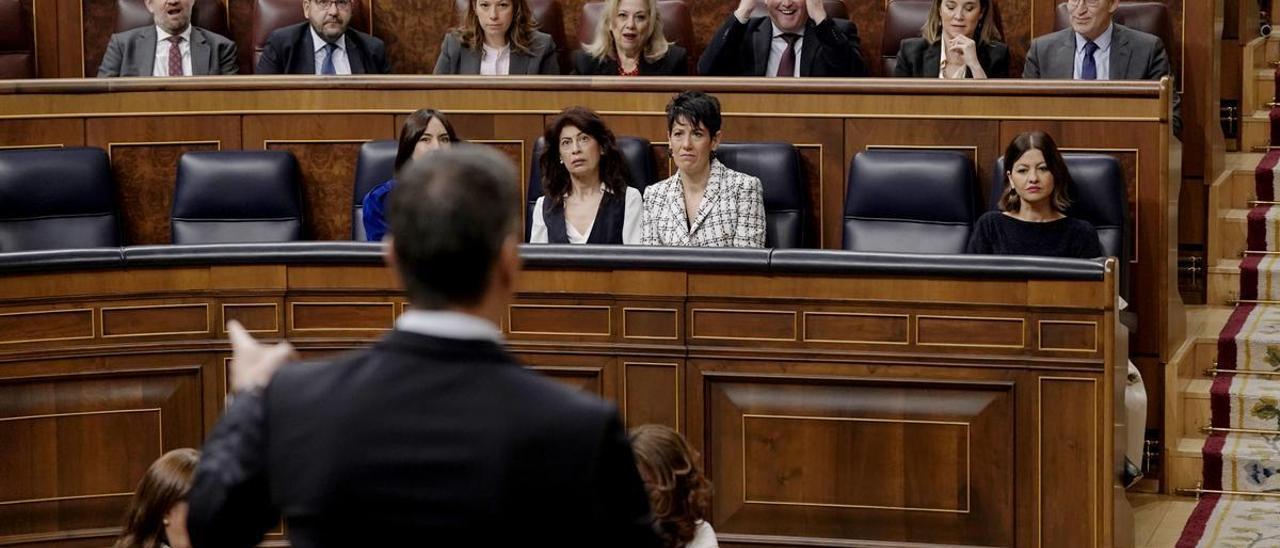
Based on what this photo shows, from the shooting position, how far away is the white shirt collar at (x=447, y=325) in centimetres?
128

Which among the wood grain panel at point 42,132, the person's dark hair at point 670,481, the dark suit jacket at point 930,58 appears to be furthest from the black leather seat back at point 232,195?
the person's dark hair at point 670,481

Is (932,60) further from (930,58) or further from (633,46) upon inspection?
(633,46)

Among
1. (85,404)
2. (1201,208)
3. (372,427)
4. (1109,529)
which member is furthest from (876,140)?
(372,427)

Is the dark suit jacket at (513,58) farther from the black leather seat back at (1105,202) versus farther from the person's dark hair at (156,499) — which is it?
the person's dark hair at (156,499)

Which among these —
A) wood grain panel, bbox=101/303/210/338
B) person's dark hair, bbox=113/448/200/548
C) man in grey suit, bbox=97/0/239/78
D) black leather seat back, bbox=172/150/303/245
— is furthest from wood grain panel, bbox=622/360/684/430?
man in grey suit, bbox=97/0/239/78

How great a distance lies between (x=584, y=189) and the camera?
3.96 m

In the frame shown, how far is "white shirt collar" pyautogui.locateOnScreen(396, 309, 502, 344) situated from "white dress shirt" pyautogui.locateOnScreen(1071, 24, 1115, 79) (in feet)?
10.9

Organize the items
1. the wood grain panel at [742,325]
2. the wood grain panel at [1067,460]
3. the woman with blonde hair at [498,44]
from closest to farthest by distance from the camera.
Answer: the wood grain panel at [1067,460], the wood grain panel at [742,325], the woman with blonde hair at [498,44]

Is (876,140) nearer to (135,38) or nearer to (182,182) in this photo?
Result: (182,182)

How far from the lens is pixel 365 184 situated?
4121 mm

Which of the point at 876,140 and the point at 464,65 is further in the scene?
the point at 464,65

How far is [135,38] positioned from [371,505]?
12.6ft

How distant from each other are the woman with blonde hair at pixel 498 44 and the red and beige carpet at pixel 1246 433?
1748 millimetres

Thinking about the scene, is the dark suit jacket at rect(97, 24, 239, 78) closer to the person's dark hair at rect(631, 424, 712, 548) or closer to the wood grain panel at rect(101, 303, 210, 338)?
the wood grain panel at rect(101, 303, 210, 338)
